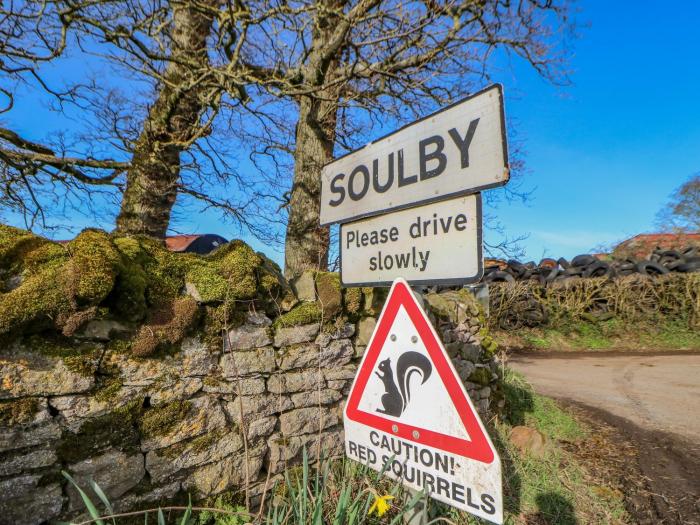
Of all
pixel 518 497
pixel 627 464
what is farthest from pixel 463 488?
pixel 627 464

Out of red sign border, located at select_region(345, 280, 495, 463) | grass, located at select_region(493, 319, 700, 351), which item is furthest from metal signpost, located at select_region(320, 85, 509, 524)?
grass, located at select_region(493, 319, 700, 351)

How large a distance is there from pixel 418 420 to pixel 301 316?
52.2 inches

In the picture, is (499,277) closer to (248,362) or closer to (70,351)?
(248,362)

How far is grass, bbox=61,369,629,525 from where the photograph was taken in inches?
74.0

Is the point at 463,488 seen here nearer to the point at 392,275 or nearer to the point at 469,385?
the point at 392,275

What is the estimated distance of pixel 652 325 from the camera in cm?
984

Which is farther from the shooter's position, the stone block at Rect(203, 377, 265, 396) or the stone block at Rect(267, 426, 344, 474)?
the stone block at Rect(267, 426, 344, 474)

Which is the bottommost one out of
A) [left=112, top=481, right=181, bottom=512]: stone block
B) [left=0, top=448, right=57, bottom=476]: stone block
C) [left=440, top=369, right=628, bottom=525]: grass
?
[left=440, top=369, right=628, bottom=525]: grass

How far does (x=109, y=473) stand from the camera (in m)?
1.92

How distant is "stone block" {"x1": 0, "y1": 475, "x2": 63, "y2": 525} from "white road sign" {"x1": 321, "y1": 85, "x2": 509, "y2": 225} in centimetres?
190

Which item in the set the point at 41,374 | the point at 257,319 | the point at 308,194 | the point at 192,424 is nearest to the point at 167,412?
the point at 192,424

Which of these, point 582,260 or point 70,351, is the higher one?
point 582,260

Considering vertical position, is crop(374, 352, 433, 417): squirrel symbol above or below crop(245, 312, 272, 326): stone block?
below

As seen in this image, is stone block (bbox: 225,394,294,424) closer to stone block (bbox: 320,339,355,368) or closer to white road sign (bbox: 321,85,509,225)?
stone block (bbox: 320,339,355,368)
